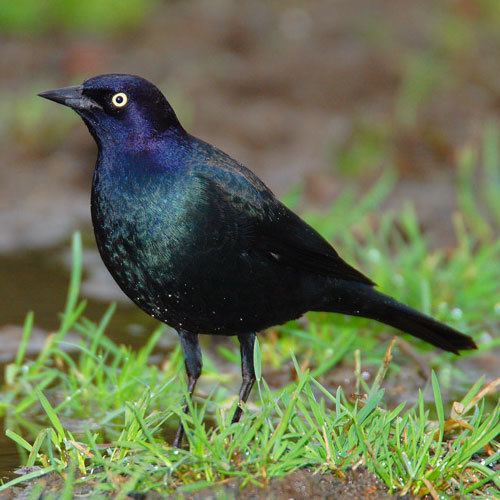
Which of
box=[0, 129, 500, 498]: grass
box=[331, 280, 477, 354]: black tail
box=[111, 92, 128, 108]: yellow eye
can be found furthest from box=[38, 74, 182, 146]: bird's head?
box=[331, 280, 477, 354]: black tail

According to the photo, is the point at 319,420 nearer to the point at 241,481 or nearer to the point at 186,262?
the point at 241,481

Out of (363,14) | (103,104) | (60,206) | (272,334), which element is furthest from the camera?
(363,14)

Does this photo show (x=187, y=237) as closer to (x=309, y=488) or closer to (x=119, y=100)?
(x=119, y=100)

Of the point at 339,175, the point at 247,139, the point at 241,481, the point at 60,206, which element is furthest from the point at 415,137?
the point at 241,481

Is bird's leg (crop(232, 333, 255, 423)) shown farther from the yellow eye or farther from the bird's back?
the yellow eye

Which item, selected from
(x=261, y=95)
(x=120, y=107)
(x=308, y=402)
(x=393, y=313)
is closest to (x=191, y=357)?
(x=308, y=402)

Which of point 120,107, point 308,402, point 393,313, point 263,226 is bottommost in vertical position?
point 308,402

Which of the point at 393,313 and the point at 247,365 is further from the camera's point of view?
the point at 393,313
